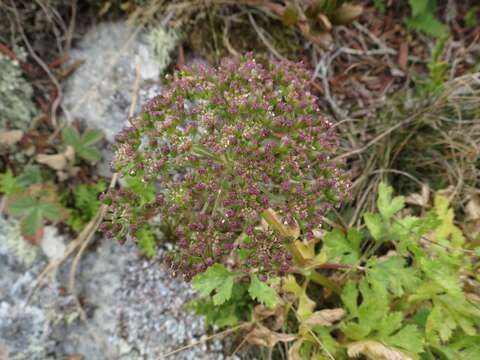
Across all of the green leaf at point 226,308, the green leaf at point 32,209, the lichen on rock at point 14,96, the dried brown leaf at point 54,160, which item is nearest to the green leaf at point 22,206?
the green leaf at point 32,209

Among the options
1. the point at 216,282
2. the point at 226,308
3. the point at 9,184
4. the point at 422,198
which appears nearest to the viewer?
the point at 216,282

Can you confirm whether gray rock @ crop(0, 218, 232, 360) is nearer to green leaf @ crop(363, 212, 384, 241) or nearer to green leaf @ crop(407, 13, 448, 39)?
green leaf @ crop(363, 212, 384, 241)

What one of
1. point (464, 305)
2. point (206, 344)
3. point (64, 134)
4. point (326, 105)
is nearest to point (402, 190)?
point (326, 105)

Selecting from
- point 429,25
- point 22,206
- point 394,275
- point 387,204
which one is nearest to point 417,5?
point 429,25

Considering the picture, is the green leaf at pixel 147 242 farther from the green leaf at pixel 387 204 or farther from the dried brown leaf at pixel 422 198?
the dried brown leaf at pixel 422 198

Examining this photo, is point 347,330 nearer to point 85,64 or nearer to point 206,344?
point 206,344

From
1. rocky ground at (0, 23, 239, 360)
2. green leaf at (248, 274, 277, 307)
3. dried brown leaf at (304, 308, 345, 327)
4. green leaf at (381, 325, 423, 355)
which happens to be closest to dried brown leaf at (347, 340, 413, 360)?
green leaf at (381, 325, 423, 355)

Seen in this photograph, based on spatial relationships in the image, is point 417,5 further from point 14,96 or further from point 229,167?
point 14,96
